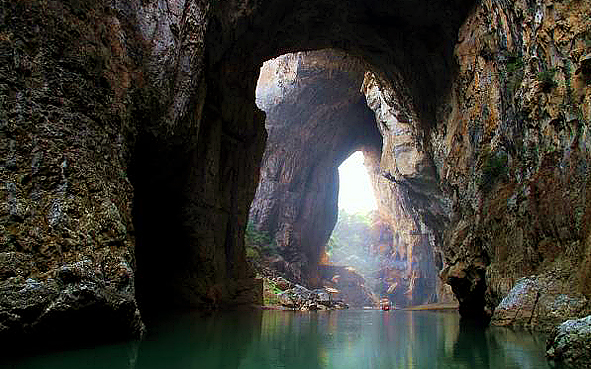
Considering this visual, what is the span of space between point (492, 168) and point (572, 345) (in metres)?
7.19

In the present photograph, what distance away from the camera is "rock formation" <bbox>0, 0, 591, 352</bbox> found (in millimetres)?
5004

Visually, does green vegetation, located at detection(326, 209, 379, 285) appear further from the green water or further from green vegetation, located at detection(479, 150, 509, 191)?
the green water

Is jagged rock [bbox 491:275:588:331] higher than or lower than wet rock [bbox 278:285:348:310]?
higher

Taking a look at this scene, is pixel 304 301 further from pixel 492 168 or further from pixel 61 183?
pixel 61 183

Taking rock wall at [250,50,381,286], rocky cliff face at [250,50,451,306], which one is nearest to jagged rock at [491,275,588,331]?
rocky cliff face at [250,50,451,306]

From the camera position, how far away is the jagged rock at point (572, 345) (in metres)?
3.93

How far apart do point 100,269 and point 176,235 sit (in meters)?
6.80

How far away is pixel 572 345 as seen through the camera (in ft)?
13.5

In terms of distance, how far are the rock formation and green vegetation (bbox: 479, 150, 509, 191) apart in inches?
1.4

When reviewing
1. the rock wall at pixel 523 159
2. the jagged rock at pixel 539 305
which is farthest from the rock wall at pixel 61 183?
the rock wall at pixel 523 159

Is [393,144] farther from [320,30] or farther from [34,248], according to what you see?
[34,248]

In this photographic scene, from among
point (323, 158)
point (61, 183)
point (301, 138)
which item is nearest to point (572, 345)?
point (61, 183)

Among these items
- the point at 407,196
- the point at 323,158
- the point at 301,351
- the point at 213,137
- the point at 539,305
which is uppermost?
the point at 323,158

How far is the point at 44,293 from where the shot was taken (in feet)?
14.2
